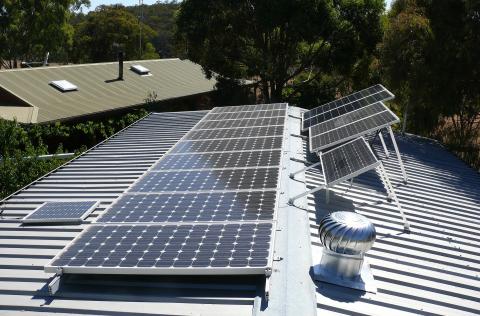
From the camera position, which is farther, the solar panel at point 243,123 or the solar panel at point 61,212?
the solar panel at point 243,123

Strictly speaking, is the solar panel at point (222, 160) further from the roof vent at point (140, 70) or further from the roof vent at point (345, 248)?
the roof vent at point (140, 70)

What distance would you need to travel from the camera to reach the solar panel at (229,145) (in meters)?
11.1

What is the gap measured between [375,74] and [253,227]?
2567 cm

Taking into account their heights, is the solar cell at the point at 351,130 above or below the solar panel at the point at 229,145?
above

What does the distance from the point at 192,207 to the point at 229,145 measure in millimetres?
4154

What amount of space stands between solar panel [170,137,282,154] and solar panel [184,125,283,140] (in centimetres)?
50

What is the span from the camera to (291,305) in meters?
5.62

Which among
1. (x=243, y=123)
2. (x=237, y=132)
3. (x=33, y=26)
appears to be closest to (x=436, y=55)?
(x=243, y=123)

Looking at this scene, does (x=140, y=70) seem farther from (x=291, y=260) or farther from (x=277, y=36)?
(x=291, y=260)

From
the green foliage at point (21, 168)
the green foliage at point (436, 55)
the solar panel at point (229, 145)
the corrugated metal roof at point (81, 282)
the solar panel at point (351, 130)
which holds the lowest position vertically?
the green foliage at point (21, 168)

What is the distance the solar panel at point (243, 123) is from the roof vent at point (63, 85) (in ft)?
48.9

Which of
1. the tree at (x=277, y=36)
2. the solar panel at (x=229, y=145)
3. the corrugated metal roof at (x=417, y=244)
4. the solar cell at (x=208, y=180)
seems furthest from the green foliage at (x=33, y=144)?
the tree at (x=277, y=36)

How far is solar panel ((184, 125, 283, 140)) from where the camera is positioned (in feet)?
41.0

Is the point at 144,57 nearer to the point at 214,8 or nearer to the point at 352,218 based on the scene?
the point at 214,8
